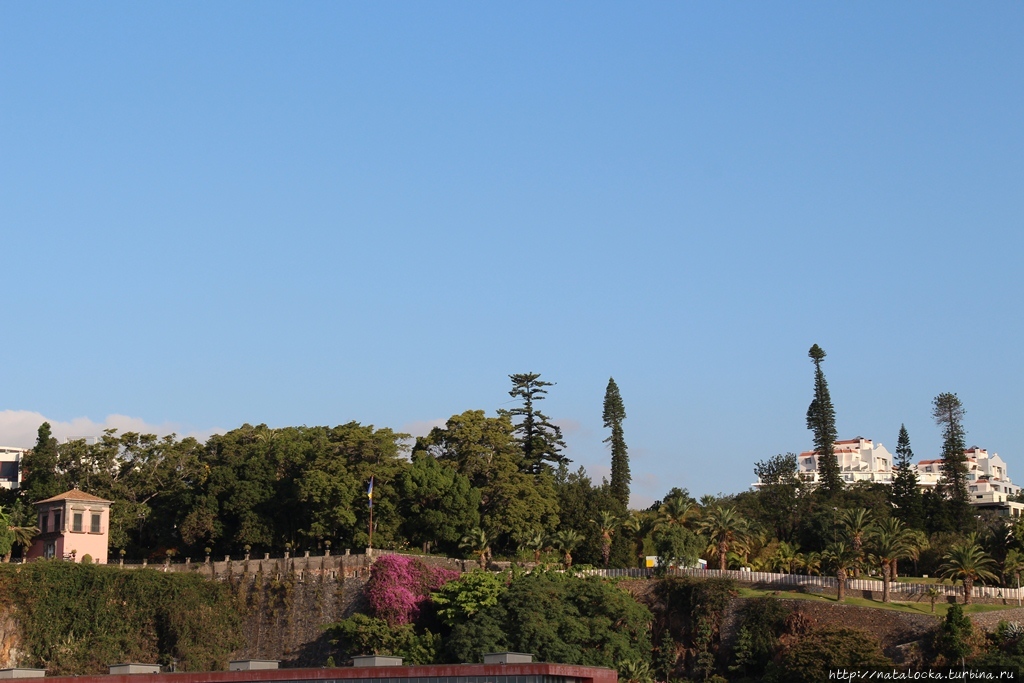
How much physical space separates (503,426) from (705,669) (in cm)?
2269

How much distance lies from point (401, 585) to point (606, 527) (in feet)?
47.4

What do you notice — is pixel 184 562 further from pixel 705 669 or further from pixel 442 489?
pixel 705 669

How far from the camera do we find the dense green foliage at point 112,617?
68.8 m

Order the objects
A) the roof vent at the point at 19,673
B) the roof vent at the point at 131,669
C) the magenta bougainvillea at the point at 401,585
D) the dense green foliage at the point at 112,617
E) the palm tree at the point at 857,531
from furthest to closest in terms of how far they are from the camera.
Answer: the palm tree at the point at 857,531 < the magenta bougainvillea at the point at 401,585 < the dense green foliage at the point at 112,617 < the roof vent at the point at 131,669 < the roof vent at the point at 19,673

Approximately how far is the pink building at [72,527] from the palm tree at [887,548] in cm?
4357

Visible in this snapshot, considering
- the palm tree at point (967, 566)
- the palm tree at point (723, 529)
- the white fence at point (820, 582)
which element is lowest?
the white fence at point (820, 582)

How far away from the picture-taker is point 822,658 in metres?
61.5

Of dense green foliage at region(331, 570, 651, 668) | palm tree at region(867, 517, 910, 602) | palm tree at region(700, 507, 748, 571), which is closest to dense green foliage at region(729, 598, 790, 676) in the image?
dense green foliage at region(331, 570, 651, 668)

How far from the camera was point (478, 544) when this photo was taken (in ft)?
254

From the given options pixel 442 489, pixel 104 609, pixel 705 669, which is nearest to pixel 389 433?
pixel 442 489

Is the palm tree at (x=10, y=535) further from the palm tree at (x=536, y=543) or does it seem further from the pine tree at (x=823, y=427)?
the pine tree at (x=823, y=427)

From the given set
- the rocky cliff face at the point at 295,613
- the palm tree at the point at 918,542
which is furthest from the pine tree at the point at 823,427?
the rocky cliff face at the point at 295,613

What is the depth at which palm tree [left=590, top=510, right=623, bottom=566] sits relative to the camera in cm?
7988

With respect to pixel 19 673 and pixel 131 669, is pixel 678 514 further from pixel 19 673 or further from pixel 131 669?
pixel 19 673
